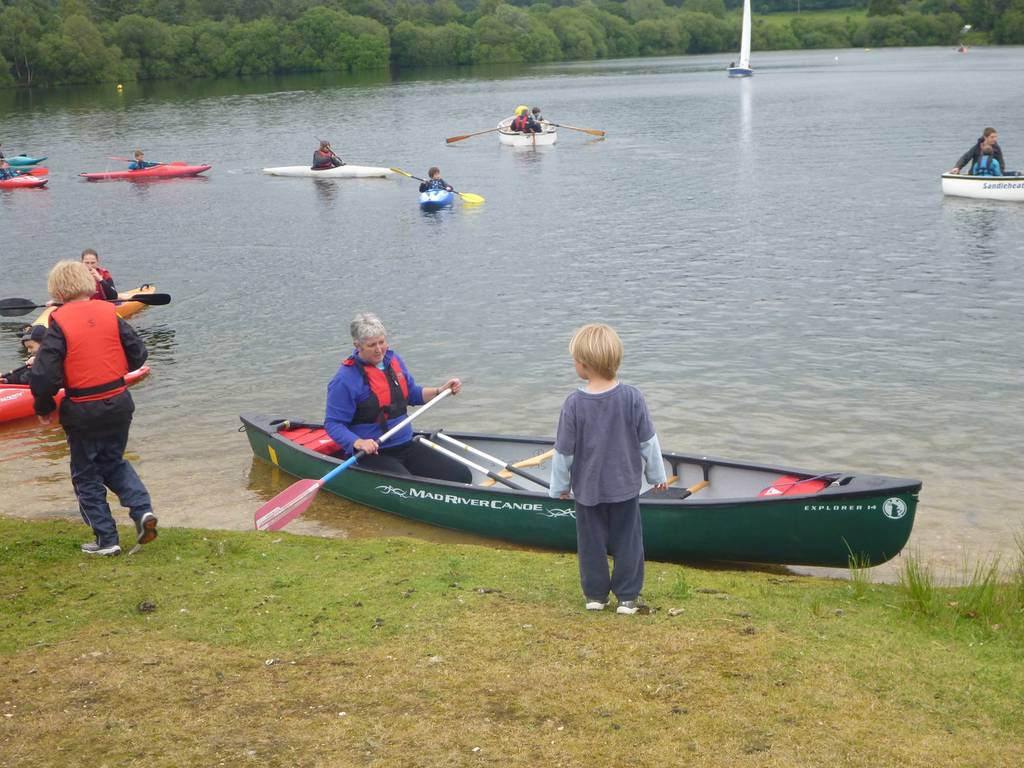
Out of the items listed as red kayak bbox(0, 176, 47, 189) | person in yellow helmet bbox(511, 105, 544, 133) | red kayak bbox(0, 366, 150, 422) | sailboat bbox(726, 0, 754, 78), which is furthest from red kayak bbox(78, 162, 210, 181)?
sailboat bbox(726, 0, 754, 78)

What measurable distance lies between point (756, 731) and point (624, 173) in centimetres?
3406

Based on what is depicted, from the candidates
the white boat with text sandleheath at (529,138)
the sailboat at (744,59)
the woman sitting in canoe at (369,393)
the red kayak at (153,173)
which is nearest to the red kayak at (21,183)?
the red kayak at (153,173)

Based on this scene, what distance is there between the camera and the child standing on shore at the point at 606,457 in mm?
6105

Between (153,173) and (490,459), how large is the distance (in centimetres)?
3345

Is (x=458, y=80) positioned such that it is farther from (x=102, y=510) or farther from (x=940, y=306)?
(x=102, y=510)

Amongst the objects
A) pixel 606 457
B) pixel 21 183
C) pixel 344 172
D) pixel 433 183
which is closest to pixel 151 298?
pixel 433 183

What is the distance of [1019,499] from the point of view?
10930mm

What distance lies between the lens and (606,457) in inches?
246

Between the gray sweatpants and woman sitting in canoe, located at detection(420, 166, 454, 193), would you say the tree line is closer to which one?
woman sitting in canoe, located at detection(420, 166, 454, 193)

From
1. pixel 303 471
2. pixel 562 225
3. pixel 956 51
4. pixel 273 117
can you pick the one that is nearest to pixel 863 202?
pixel 562 225

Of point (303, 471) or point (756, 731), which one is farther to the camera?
point (303, 471)

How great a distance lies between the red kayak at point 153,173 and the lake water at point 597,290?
2.41 feet

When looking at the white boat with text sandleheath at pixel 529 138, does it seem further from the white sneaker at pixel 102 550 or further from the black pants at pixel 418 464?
the white sneaker at pixel 102 550

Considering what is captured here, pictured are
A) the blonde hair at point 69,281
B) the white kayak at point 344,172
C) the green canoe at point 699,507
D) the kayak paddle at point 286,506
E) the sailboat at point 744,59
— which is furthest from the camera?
the sailboat at point 744,59
